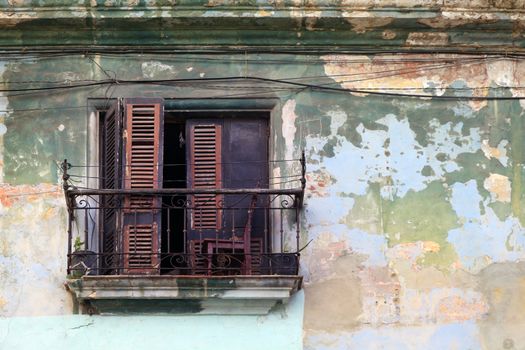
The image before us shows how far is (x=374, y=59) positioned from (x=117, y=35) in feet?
6.90

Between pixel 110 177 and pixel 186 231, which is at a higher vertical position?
pixel 110 177

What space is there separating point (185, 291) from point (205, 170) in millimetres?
1120

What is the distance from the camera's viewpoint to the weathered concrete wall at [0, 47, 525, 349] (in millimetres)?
11586

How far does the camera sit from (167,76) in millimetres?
12188

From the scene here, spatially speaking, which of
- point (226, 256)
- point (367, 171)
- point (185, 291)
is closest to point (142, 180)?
point (226, 256)

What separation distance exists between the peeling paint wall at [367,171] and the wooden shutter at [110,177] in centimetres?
17

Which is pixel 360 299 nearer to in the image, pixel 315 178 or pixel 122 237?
pixel 315 178

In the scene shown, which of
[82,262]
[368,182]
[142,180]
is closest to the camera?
[82,262]

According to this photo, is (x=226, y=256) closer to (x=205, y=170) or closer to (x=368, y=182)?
(x=205, y=170)

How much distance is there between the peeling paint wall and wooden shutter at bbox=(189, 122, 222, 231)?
0.31 meters

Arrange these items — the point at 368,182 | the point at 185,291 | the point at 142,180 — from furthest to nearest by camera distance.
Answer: the point at 368,182, the point at 142,180, the point at 185,291

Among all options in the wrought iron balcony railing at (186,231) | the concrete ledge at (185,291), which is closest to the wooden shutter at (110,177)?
the wrought iron balcony railing at (186,231)

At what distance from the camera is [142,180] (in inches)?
465

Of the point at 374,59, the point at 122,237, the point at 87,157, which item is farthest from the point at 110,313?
the point at 374,59
